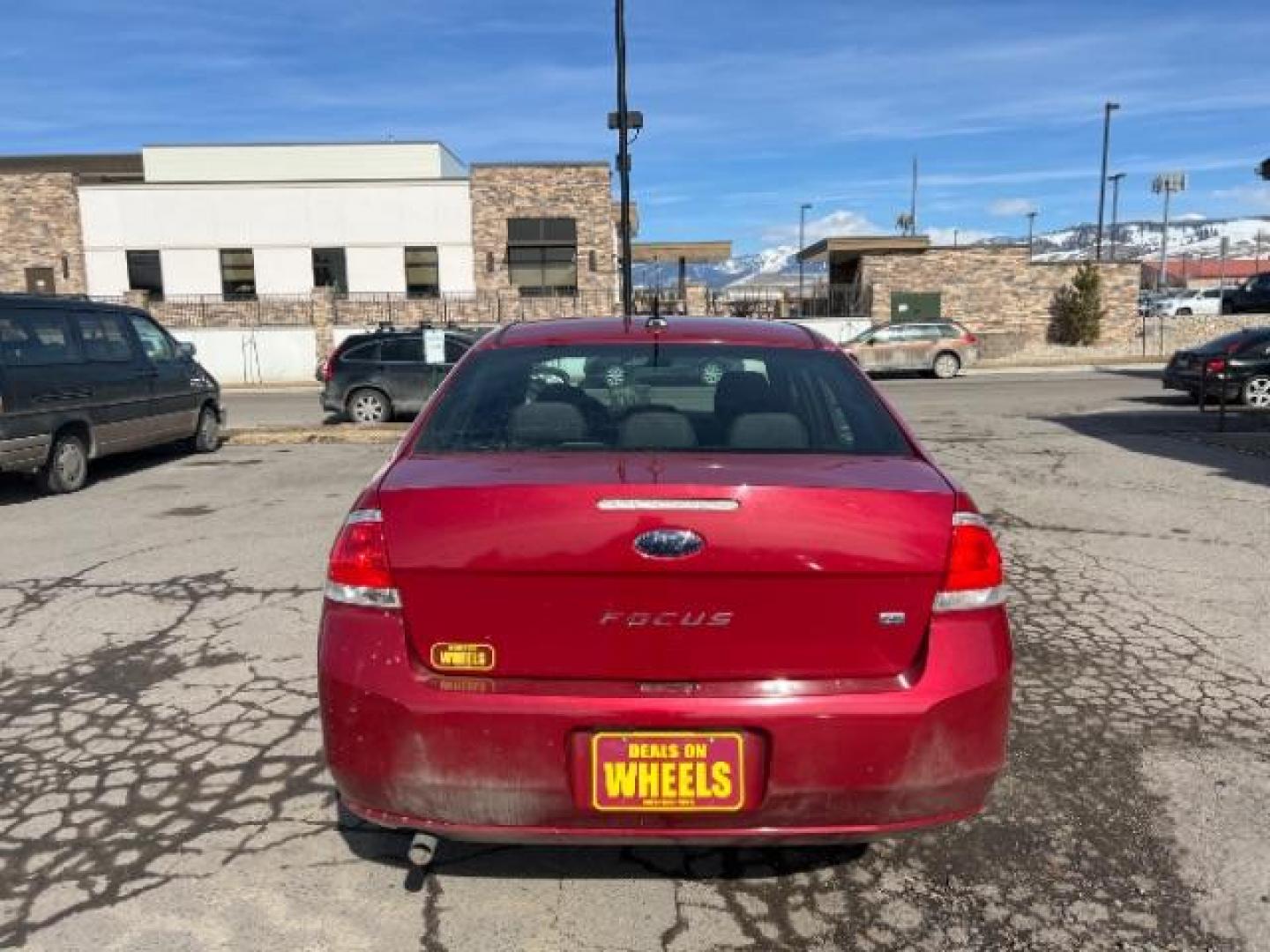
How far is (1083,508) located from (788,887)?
6171 mm

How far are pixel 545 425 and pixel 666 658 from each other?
→ 99cm

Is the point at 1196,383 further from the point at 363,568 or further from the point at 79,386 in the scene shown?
the point at 363,568

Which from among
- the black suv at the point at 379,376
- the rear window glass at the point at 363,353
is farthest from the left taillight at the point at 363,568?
the rear window glass at the point at 363,353

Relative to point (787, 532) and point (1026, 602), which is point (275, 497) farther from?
point (787, 532)

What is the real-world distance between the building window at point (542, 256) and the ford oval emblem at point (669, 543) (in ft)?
110

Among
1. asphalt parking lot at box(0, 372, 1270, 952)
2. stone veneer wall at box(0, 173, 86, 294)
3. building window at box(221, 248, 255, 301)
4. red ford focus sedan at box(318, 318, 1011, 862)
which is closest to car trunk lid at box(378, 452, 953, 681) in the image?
red ford focus sedan at box(318, 318, 1011, 862)

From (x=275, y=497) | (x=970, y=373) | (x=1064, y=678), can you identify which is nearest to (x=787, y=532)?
(x=1064, y=678)

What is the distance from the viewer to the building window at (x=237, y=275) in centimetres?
3478

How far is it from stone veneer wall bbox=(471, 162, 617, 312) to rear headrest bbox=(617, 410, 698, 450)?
32.7 meters

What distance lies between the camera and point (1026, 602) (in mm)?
5430

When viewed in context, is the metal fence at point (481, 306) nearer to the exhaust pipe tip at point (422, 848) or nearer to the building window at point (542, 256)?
the building window at point (542, 256)

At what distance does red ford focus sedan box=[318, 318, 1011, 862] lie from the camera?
230cm

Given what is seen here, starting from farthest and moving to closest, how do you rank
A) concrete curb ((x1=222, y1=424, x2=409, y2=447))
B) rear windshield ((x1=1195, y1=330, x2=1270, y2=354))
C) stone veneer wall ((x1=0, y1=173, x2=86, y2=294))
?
stone veneer wall ((x1=0, y1=173, x2=86, y2=294)), rear windshield ((x1=1195, y1=330, x2=1270, y2=354)), concrete curb ((x1=222, y1=424, x2=409, y2=447))

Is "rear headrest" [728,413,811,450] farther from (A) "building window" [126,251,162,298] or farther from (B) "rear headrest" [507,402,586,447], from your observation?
(A) "building window" [126,251,162,298]
